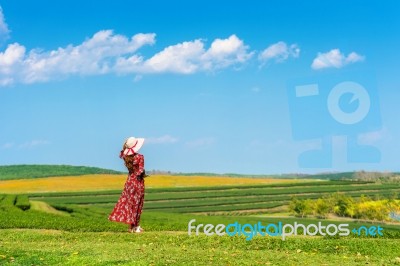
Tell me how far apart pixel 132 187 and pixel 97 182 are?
53.1m

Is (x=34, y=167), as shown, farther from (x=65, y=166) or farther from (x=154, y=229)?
(x=154, y=229)

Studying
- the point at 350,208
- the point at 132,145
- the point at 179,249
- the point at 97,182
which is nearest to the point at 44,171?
the point at 97,182

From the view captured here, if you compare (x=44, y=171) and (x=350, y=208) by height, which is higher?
(x=44, y=171)

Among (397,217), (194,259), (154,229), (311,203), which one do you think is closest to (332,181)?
(311,203)

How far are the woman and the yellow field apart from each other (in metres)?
48.1

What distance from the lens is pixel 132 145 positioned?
59.2 feet

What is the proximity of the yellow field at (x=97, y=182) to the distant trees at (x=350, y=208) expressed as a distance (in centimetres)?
2411

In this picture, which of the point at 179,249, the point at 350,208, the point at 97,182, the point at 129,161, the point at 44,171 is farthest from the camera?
the point at 44,171

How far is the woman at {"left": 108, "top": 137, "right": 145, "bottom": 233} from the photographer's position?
17969 mm

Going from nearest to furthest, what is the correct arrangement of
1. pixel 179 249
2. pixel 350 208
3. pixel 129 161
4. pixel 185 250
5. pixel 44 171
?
pixel 185 250 < pixel 179 249 < pixel 129 161 < pixel 350 208 < pixel 44 171

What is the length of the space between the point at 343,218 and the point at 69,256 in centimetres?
3309

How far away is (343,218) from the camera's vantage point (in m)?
43.5

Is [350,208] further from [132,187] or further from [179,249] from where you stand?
[179,249]

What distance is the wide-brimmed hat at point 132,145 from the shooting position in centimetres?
1800
